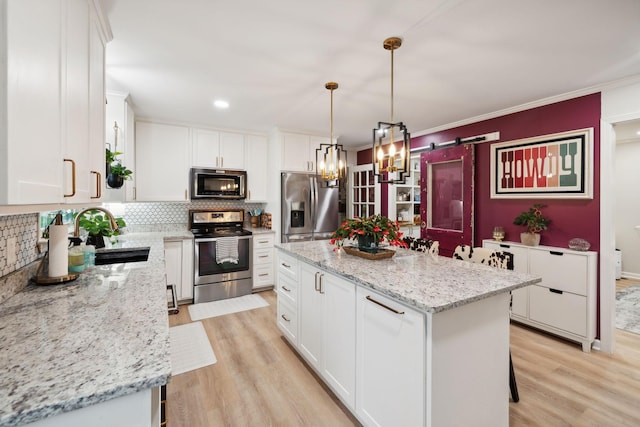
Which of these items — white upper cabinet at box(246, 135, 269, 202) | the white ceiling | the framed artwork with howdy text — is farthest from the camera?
white upper cabinet at box(246, 135, 269, 202)

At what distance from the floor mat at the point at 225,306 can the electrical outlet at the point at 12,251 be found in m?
2.16

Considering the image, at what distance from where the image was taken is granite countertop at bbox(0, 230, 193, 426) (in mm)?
668

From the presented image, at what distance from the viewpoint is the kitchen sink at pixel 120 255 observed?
2.44 metres

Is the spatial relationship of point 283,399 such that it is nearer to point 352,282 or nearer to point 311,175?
point 352,282

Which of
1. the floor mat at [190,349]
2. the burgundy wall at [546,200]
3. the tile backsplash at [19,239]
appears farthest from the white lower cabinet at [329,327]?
the burgundy wall at [546,200]

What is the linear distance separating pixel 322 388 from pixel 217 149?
3.43m

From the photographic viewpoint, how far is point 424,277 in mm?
1694

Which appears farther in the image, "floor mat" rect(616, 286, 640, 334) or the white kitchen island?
"floor mat" rect(616, 286, 640, 334)

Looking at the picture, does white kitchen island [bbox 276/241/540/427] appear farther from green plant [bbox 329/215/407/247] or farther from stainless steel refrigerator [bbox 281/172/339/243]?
stainless steel refrigerator [bbox 281/172/339/243]

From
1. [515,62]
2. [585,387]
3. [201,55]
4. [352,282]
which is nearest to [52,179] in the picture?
[352,282]

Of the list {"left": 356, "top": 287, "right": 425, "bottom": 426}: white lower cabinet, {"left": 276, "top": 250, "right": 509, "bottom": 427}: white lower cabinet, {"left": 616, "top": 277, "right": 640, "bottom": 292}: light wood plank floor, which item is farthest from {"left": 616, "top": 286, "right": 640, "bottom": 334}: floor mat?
{"left": 356, "top": 287, "right": 425, "bottom": 426}: white lower cabinet

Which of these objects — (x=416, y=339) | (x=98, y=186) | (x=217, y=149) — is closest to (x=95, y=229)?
(x=98, y=186)

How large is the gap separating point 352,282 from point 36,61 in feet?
5.35

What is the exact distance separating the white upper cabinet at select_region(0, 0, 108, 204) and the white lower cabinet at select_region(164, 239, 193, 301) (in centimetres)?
247
